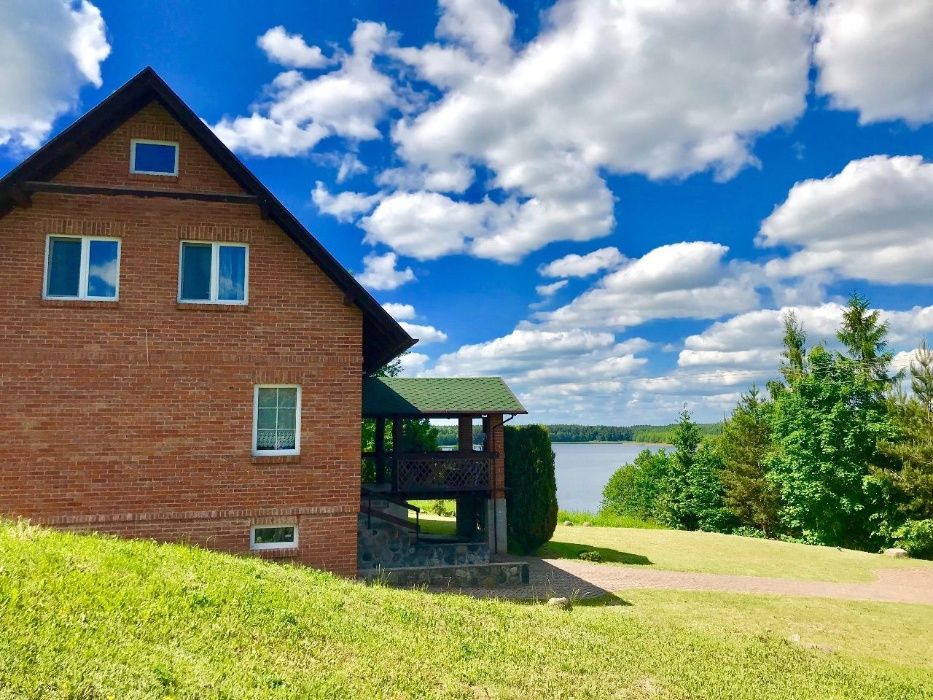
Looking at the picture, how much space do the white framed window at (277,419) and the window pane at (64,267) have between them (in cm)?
404

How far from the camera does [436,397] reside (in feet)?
64.6

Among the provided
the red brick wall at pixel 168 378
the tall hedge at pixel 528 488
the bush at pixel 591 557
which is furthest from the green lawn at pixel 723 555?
the red brick wall at pixel 168 378

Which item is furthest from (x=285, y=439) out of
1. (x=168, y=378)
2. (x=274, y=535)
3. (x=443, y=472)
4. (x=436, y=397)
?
(x=436, y=397)

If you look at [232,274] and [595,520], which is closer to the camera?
[232,274]

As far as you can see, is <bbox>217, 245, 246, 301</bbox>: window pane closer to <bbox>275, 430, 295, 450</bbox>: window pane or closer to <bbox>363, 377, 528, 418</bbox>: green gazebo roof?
<bbox>275, 430, 295, 450</bbox>: window pane

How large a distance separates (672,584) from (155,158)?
15678 millimetres

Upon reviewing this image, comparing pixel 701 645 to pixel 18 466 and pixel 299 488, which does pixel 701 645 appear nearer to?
pixel 299 488

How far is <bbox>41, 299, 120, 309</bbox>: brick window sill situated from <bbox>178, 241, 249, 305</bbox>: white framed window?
1.25 metres

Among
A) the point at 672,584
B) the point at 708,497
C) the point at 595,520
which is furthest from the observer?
the point at 708,497

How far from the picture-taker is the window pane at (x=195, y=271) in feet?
40.2

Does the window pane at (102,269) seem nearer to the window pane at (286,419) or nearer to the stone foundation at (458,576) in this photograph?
the window pane at (286,419)

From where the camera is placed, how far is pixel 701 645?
32.0 feet

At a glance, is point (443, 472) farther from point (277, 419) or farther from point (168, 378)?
point (168, 378)

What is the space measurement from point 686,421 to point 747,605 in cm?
2805
